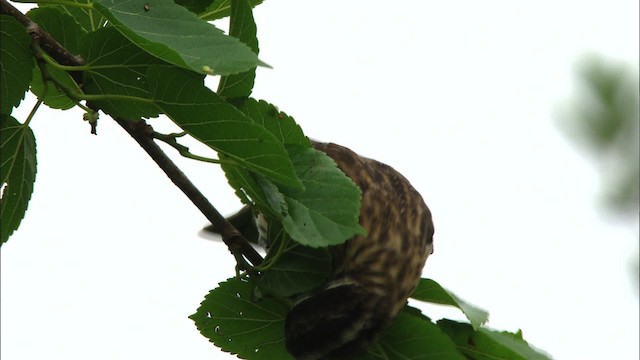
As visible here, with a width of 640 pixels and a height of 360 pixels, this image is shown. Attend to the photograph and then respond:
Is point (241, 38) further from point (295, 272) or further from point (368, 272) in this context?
point (368, 272)

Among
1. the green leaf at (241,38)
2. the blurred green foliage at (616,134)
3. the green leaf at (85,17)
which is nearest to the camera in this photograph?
the green leaf at (241,38)

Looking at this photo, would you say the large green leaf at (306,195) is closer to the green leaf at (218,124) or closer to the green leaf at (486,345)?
the green leaf at (218,124)

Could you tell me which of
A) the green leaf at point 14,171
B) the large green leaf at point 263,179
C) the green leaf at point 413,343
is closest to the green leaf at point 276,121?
the large green leaf at point 263,179

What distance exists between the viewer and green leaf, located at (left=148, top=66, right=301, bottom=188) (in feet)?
6.97

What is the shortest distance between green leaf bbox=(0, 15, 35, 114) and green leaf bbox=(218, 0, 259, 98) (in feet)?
1.43

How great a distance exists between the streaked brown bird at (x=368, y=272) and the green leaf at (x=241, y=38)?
0.67m

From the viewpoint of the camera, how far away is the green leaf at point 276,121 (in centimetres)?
240

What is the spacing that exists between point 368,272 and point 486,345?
19.3 inches

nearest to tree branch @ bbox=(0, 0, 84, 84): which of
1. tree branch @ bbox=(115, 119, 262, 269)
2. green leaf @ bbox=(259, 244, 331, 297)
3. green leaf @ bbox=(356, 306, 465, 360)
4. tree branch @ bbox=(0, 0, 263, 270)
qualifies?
tree branch @ bbox=(0, 0, 263, 270)

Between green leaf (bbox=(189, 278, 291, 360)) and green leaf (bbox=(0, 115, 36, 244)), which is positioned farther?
green leaf (bbox=(189, 278, 291, 360))

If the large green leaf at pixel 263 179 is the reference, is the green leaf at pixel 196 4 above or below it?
above

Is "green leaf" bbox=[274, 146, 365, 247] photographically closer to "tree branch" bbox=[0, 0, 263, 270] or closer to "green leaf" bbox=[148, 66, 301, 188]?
"green leaf" bbox=[148, 66, 301, 188]

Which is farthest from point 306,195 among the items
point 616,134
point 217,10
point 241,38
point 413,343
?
point 616,134

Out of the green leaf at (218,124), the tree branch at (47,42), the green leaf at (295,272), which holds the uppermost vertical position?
the tree branch at (47,42)
